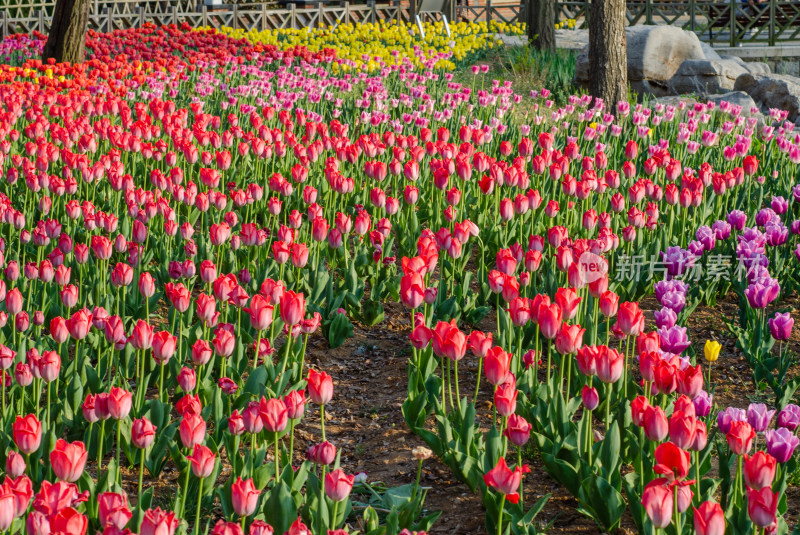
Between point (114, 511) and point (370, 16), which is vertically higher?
point (370, 16)

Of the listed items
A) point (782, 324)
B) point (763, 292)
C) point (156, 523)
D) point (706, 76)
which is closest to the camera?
point (156, 523)

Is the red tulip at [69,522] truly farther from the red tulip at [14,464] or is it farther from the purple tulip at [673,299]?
the purple tulip at [673,299]

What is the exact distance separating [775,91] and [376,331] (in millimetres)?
8033

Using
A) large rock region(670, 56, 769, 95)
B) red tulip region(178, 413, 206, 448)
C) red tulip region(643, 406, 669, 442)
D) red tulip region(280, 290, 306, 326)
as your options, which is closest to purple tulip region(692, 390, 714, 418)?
red tulip region(643, 406, 669, 442)

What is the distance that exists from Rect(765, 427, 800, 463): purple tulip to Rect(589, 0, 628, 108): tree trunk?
8.13 m

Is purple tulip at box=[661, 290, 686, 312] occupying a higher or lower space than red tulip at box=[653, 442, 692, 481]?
higher

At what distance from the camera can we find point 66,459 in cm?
209

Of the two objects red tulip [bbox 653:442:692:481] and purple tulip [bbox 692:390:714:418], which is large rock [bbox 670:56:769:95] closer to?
purple tulip [bbox 692:390:714:418]

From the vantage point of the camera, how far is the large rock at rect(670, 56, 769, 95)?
1208 centimetres

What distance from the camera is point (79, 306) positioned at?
413 cm

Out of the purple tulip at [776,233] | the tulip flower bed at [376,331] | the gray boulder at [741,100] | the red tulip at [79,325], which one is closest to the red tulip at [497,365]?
the tulip flower bed at [376,331]

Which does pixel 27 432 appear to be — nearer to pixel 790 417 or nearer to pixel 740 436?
pixel 740 436

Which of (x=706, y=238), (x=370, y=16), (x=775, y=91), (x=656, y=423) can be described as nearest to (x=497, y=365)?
(x=656, y=423)

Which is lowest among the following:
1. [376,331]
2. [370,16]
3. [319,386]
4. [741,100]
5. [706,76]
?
[376,331]
